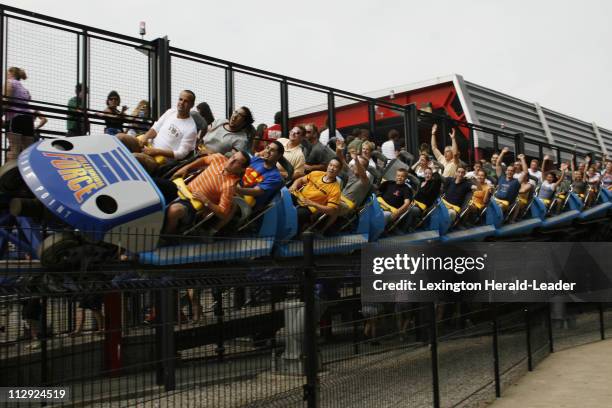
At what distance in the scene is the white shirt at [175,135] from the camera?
6.79 meters

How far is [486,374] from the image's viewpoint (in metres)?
7.61

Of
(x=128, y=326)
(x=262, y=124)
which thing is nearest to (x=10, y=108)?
(x=262, y=124)

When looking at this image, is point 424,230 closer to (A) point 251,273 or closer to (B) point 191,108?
(B) point 191,108

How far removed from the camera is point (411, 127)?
432 inches

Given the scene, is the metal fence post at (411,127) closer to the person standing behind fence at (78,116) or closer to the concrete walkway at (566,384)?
the concrete walkway at (566,384)

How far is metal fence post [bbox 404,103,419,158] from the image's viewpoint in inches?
432

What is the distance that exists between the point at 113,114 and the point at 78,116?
38cm

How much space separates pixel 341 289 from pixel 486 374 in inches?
98.5

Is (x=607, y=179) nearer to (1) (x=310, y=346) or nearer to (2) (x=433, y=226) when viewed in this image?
(2) (x=433, y=226)

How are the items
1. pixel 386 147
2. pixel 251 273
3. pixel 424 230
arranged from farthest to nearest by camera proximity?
pixel 386 147 → pixel 424 230 → pixel 251 273

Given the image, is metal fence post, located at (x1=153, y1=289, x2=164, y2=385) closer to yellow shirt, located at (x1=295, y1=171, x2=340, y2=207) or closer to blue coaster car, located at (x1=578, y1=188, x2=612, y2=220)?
yellow shirt, located at (x1=295, y1=171, x2=340, y2=207)

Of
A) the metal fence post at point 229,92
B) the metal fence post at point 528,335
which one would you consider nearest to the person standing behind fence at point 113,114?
the metal fence post at point 229,92

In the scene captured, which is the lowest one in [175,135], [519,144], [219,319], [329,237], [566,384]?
[566,384]

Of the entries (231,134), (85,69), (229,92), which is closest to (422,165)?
(229,92)
